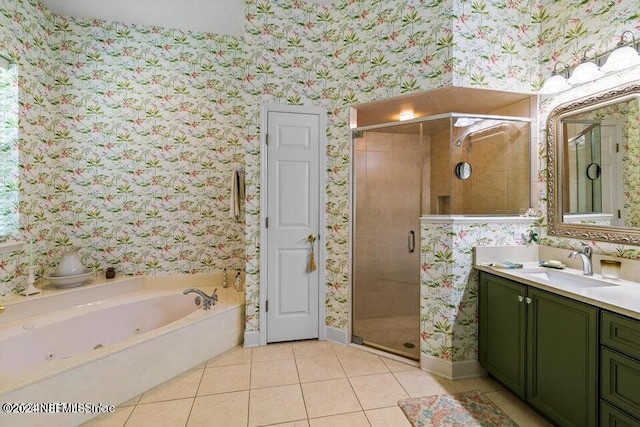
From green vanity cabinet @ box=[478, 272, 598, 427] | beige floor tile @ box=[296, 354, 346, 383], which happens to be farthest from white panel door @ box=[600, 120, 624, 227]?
beige floor tile @ box=[296, 354, 346, 383]

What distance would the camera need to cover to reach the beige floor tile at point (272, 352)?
248 cm

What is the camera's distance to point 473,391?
203cm

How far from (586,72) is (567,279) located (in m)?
1.33

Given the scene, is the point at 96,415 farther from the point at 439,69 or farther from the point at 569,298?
the point at 439,69

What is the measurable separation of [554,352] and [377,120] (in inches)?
90.5

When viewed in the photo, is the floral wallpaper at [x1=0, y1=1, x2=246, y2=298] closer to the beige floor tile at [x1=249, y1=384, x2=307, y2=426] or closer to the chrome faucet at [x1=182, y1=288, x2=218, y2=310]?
the chrome faucet at [x1=182, y1=288, x2=218, y2=310]

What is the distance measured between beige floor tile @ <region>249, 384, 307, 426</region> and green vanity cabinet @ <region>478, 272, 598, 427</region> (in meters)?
1.34

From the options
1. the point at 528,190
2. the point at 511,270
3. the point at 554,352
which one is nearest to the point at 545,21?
the point at 528,190

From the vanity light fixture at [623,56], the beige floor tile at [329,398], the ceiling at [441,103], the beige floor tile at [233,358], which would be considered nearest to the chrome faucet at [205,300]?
the beige floor tile at [233,358]

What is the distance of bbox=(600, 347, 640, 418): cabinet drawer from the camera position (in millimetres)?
1232

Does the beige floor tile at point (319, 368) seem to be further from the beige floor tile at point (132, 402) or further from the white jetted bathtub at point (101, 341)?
the beige floor tile at point (132, 402)

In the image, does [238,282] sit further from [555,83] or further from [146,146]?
[555,83]

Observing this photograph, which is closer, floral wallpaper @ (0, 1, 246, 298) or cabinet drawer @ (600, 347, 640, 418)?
cabinet drawer @ (600, 347, 640, 418)

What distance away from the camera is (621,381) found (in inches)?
50.8
